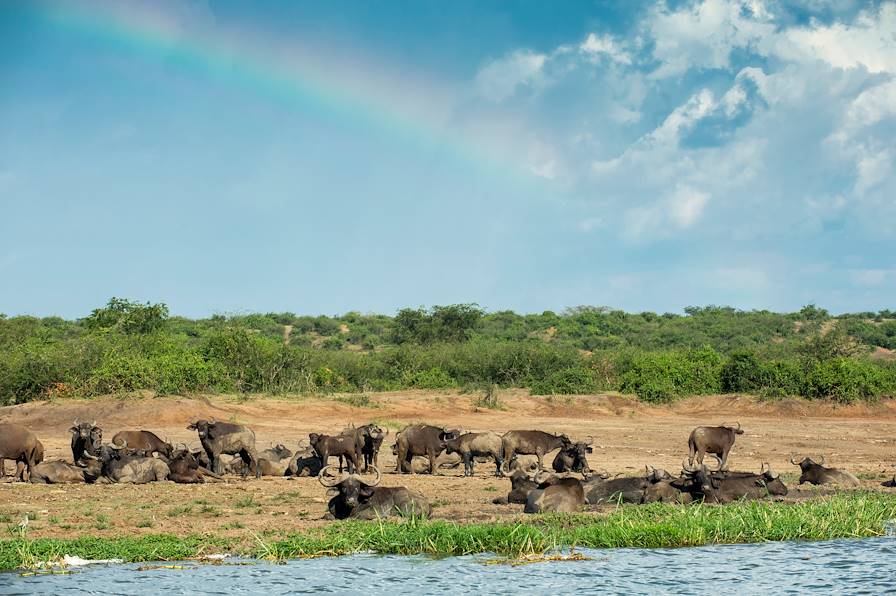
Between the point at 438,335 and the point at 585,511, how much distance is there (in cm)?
4826

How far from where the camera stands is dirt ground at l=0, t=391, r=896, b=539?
16.1 meters

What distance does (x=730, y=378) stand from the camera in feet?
138

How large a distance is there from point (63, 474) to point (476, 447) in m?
8.44

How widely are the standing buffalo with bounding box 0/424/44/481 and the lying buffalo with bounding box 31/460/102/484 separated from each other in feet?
1.12

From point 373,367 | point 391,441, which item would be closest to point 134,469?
point 391,441

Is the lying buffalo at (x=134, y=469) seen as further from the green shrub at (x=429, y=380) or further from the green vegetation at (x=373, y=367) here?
the green shrub at (x=429, y=380)

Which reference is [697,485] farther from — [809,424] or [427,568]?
[809,424]

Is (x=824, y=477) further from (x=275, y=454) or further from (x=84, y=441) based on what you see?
(x=84, y=441)

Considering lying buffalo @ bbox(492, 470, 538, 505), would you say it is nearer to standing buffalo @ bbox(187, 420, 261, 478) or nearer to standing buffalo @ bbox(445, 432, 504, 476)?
standing buffalo @ bbox(445, 432, 504, 476)

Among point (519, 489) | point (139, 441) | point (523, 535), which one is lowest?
point (523, 535)

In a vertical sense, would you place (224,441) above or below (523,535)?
above

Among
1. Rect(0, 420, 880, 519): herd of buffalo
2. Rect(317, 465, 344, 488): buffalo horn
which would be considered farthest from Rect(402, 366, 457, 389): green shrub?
Rect(317, 465, 344, 488): buffalo horn

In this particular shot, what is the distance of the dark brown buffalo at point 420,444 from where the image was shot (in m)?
22.5

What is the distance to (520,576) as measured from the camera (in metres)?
12.4
